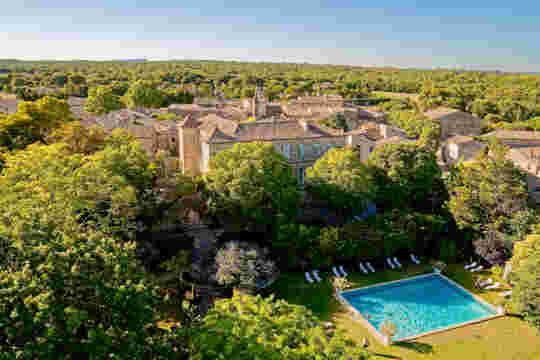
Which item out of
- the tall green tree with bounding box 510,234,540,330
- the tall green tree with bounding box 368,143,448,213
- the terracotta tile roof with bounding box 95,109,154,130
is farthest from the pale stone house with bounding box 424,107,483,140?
the tall green tree with bounding box 510,234,540,330

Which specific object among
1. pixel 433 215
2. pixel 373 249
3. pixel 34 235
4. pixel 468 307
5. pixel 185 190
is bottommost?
pixel 468 307

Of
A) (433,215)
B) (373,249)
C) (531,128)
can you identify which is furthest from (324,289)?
(531,128)

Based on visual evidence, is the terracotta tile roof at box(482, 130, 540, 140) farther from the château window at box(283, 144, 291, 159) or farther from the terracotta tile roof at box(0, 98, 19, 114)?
the terracotta tile roof at box(0, 98, 19, 114)

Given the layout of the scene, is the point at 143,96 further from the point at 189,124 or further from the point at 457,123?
the point at 457,123

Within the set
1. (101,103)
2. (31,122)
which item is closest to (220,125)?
(31,122)

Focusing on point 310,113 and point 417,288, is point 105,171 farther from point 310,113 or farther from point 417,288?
point 310,113

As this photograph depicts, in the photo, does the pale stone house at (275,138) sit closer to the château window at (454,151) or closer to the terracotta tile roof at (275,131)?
the terracotta tile roof at (275,131)

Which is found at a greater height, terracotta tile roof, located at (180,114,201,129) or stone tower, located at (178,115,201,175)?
terracotta tile roof, located at (180,114,201,129)
